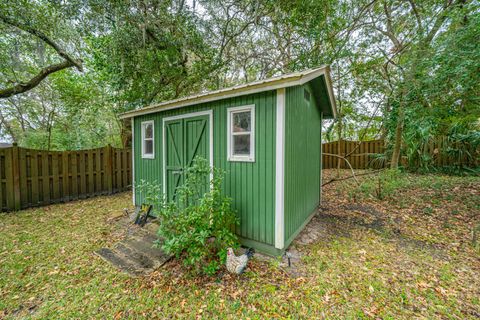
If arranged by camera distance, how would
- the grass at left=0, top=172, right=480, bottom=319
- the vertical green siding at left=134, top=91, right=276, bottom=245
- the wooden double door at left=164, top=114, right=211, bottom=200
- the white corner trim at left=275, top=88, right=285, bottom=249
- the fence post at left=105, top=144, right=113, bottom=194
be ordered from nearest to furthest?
1. the grass at left=0, top=172, right=480, bottom=319
2. the white corner trim at left=275, top=88, right=285, bottom=249
3. the vertical green siding at left=134, top=91, right=276, bottom=245
4. the wooden double door at left=164, top=114, right=211, bottom=200
5. the fence post at left=105, top=144, right=113, bottom=194

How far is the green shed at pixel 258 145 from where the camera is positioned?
315cm

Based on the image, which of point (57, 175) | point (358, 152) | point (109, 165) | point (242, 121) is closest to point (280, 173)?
point (242, 121)

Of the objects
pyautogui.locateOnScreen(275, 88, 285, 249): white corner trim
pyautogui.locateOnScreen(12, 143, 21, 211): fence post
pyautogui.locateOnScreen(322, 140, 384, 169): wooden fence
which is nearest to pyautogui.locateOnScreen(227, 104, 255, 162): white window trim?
pyautogui.locateOnScreen(275, 88, 285, 249): white corner trim

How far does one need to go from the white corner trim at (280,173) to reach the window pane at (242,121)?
0.58 m

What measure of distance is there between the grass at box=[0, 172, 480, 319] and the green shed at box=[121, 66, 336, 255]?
0.68 m

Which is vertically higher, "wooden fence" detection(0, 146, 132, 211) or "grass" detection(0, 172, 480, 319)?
"wooden fence" detection(0, 146, 132, 211)

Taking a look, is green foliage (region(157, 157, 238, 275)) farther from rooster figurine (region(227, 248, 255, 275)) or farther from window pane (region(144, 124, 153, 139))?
window pane (region(144, 124, 153, 139))

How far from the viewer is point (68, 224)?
186 inches

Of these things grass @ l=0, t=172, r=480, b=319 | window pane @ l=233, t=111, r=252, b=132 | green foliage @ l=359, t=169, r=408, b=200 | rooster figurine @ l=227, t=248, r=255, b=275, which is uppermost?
window pane @ l=233, t=111, r=252, b=132

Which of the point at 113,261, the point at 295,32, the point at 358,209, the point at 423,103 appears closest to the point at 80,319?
the point at 113,261

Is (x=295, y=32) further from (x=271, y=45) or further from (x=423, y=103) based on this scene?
(x=423, y=103)

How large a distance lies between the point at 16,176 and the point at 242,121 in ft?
20.8

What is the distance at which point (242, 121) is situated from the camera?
3.54 meters

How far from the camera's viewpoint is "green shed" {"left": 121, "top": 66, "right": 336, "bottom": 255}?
10.3 ft
